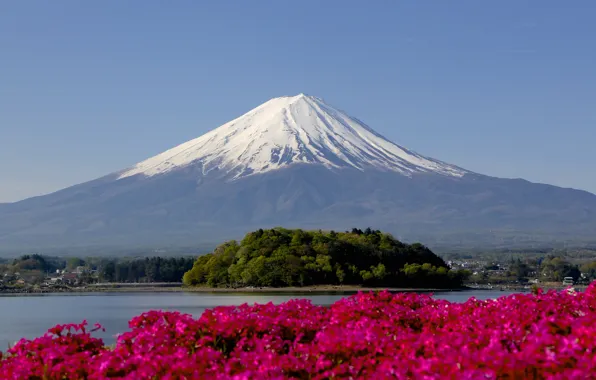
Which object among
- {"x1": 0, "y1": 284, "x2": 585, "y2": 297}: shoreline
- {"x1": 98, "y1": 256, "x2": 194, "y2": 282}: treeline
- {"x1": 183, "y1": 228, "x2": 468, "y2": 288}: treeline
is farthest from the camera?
{"x1": 98, "y1": 256, "x2": 194, "y2": 282}: treeline

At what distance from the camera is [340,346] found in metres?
10.6

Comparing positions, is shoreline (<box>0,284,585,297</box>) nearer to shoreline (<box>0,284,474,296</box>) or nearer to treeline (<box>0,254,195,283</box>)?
shoreline (<box>0,284,474,296</box>)

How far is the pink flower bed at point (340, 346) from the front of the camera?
9.10 meters

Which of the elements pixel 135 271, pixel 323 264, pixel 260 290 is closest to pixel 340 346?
pixel 260 290

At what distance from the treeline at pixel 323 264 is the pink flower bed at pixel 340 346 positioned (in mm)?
64861

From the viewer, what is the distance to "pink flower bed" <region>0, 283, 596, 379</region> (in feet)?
29.9

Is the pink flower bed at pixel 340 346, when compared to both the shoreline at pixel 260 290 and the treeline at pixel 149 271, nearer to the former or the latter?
the shoreline at pixel 260 290

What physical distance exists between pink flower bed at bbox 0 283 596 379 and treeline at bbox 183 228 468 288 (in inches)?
2554

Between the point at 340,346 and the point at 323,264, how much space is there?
228 ft

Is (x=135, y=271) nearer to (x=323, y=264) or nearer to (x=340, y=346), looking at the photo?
(x=323, y=264)

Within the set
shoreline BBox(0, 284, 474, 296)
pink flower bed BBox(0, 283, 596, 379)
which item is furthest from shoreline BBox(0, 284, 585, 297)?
pink flower bed BBox(0, 283, 596, 379)

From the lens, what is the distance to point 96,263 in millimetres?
171625

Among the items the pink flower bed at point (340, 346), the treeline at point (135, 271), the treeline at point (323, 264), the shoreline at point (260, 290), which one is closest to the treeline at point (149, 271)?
the treeline at point (135, 271)

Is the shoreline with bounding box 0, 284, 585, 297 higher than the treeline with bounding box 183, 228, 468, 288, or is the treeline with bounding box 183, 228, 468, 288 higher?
the treeline with bounding box 183, 228, 468, 288
